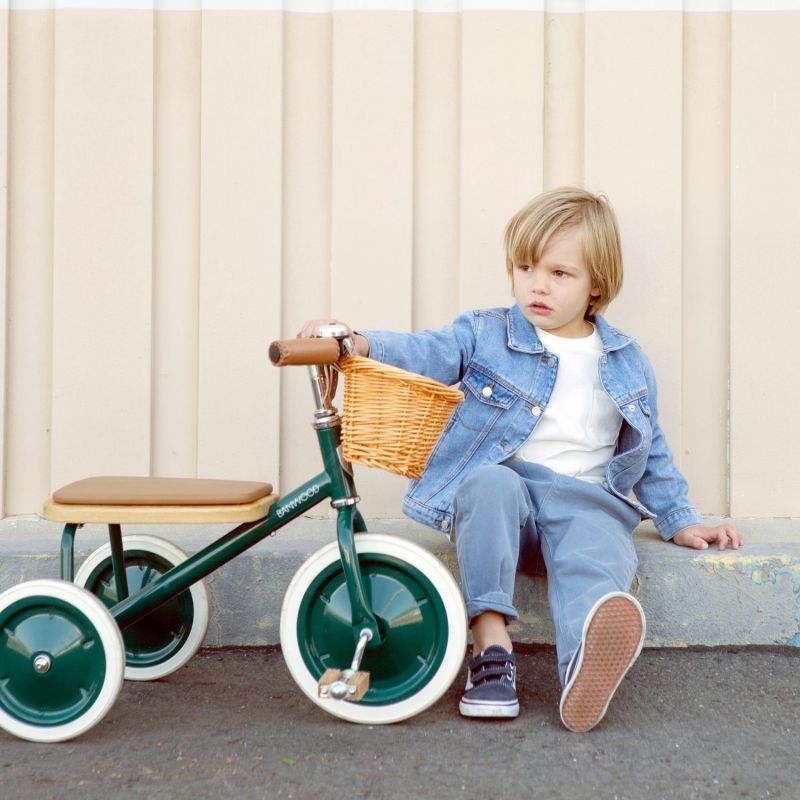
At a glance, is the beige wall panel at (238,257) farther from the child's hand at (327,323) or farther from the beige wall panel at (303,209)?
the child's hand at (327,323)

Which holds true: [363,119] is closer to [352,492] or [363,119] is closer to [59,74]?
[59,74]

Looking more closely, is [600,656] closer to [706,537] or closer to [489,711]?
[489,711]

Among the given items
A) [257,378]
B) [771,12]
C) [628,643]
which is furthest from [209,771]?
[771,12]

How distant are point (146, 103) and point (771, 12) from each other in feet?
5.83

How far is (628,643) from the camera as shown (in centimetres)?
209

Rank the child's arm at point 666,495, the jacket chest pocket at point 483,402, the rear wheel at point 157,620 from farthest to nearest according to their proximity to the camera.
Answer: the child's arm at point 666,495 < the jacket chest pocket at point 483,402 < the rear wheel at point 157,620

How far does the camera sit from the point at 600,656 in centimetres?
209

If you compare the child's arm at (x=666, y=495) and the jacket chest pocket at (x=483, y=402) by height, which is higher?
the jacket chest pocket at (x=483, y=402)

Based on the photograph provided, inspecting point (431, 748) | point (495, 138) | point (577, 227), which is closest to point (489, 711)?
point (431, 748)

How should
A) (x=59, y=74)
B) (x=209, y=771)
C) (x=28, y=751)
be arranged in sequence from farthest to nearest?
1. (x=59, y=74)
2. (x=28, y=751)
3. (x=209, y=771)

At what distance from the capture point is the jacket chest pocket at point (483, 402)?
257cm

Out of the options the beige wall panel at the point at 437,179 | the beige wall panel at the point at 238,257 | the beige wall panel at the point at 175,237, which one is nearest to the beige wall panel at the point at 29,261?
the beige wall panel at the point at 175,237

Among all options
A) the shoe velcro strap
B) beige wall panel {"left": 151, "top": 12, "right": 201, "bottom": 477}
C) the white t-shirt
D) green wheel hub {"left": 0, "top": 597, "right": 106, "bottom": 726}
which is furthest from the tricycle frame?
beige wall panel {"left": 151, "top": 12, "right": 201, "bottom": 477}

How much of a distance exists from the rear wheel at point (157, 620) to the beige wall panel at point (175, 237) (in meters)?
0.55
